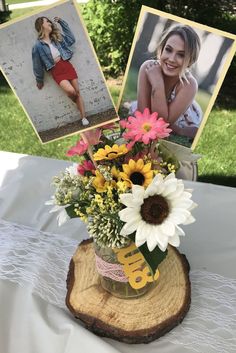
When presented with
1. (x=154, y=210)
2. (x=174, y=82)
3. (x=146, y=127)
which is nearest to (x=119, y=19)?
(x=174, y=82)

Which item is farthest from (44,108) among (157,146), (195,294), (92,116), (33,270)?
(195,294)

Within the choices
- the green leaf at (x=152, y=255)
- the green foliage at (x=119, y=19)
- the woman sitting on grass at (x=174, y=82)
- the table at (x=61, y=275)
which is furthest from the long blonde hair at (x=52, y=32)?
the green foliage at (x=119, y=19)

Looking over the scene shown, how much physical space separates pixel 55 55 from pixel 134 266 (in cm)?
44

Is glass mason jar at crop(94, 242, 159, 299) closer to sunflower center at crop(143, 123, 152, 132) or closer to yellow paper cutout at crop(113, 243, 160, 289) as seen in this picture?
yellow paper cutout at crop(113, 243, 160, 289)

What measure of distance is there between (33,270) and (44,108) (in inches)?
14.4

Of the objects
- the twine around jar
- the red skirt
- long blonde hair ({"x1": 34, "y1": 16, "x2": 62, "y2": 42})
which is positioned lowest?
the twine around jar

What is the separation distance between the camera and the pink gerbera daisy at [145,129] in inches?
31.0

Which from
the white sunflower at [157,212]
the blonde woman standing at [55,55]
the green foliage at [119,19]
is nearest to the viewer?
the white sunflower at [157,212]

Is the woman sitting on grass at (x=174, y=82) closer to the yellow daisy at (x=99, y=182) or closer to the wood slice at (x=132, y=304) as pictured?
the yellow daisy at (x=99, y=182)

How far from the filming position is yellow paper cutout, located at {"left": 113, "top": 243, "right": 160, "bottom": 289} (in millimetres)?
876

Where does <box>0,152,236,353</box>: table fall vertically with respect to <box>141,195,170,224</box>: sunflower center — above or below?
below

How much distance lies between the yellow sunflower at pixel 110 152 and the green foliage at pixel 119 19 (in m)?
A: 3.00

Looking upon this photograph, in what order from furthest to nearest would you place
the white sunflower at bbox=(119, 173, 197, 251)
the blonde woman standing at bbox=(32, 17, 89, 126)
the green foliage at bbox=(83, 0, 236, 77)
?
the green foliage at bbox=(83, 0, 236, 77) < the blonde woman standing at bbox=(32, 17, 89, 126) < the white sunflower at bbox=(119, 173, 197, 251)

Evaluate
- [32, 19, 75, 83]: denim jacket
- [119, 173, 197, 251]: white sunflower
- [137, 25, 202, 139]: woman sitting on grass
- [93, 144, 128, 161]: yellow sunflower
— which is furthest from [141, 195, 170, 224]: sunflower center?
[32, 19, 75, 83]: denim jacket
